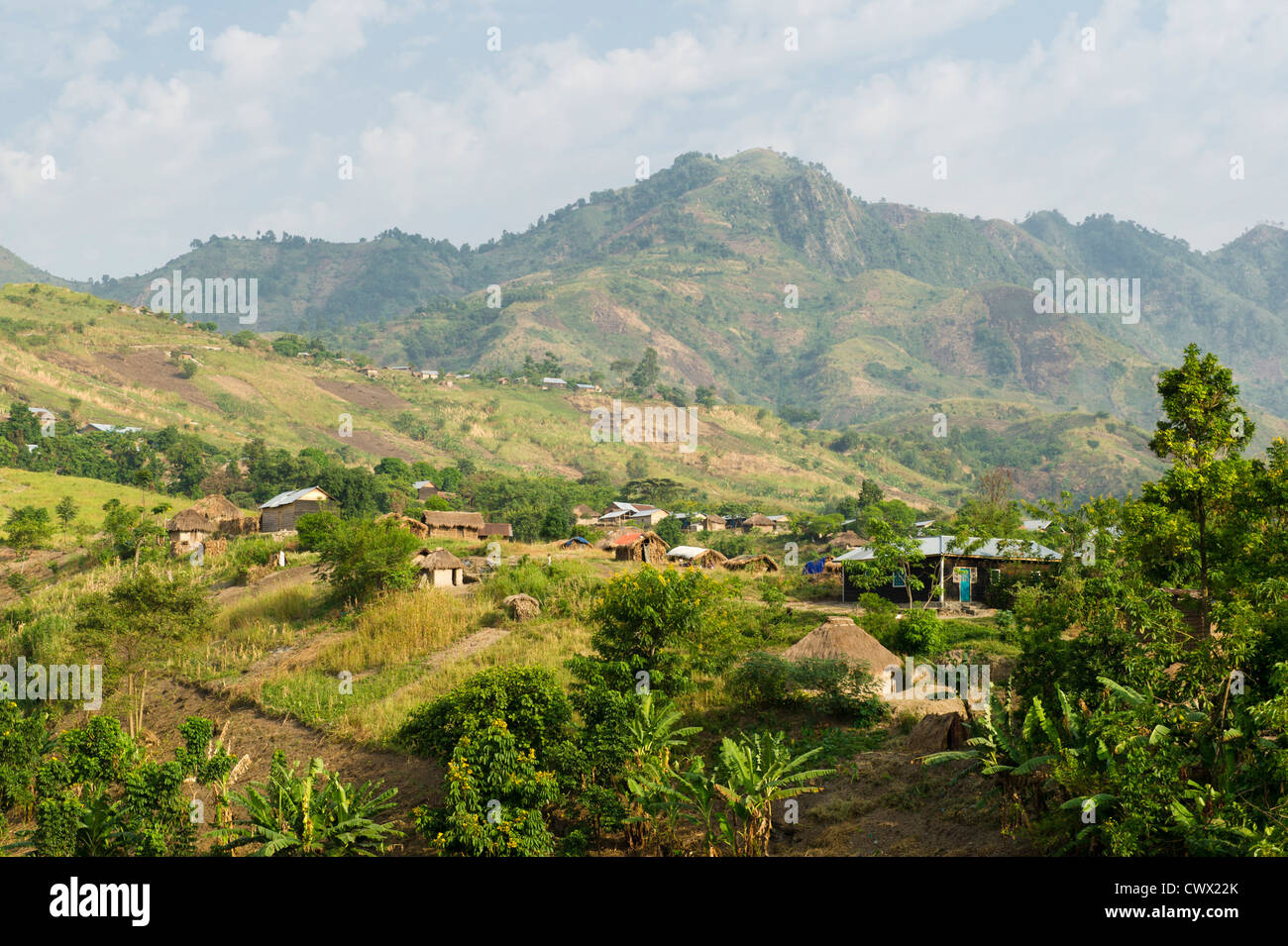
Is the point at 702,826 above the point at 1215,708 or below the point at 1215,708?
below

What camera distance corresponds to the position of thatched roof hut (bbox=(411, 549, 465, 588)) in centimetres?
3269

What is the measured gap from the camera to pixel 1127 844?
7.48 metres

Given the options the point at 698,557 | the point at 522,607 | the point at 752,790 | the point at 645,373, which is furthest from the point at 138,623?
the point at 645,373

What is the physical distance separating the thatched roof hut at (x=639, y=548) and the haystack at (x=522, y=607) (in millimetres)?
22054

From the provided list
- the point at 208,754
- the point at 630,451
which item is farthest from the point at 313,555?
the point at 630,451

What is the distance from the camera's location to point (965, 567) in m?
33.2

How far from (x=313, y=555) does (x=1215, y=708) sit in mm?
36122

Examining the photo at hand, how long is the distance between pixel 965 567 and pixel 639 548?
20010 mm

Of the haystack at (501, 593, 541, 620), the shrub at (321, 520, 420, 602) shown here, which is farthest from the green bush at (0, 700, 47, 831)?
the shrub at (321, 520, 420, 602)

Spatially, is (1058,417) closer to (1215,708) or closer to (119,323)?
(119,323)

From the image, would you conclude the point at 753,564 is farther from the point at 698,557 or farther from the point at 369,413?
the point at 369,413

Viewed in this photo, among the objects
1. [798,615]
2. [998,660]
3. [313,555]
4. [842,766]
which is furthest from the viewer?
[313,555]
